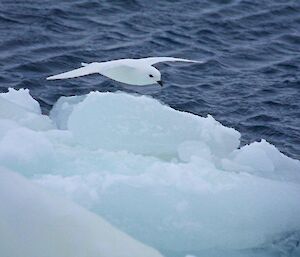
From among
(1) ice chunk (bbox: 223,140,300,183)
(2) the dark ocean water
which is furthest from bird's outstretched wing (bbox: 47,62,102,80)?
(2) the dark ocean water

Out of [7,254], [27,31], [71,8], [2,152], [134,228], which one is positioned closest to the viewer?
[7,254]

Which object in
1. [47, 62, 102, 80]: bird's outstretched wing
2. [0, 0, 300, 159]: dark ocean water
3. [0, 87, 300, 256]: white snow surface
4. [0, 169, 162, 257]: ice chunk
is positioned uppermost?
[0, 0, 300, 159]: dark ocean water

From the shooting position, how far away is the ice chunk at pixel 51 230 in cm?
586

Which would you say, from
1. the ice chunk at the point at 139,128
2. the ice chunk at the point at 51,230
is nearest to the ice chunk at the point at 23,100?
the ice chunk at the point at 139,128

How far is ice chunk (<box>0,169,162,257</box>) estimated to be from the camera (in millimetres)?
5859

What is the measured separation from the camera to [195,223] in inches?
273

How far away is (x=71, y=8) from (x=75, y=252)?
24.3 feet

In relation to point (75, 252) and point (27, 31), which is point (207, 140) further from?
point (27, 31)

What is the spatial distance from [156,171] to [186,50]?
4867 millimetres

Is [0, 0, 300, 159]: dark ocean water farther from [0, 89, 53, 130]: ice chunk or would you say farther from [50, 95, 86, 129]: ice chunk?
[0, 89, 53, 130]: ice chunk

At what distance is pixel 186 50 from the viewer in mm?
12031

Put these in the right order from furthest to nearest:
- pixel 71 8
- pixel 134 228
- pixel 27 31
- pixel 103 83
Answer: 1. pixel 71 8
2. pixel 27 31
3. pixel 103 83
4. pixel 134 228

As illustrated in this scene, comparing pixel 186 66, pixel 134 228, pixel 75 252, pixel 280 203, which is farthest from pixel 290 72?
pixel 75 252

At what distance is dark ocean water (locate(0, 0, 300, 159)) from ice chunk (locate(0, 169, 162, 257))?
384 cm
